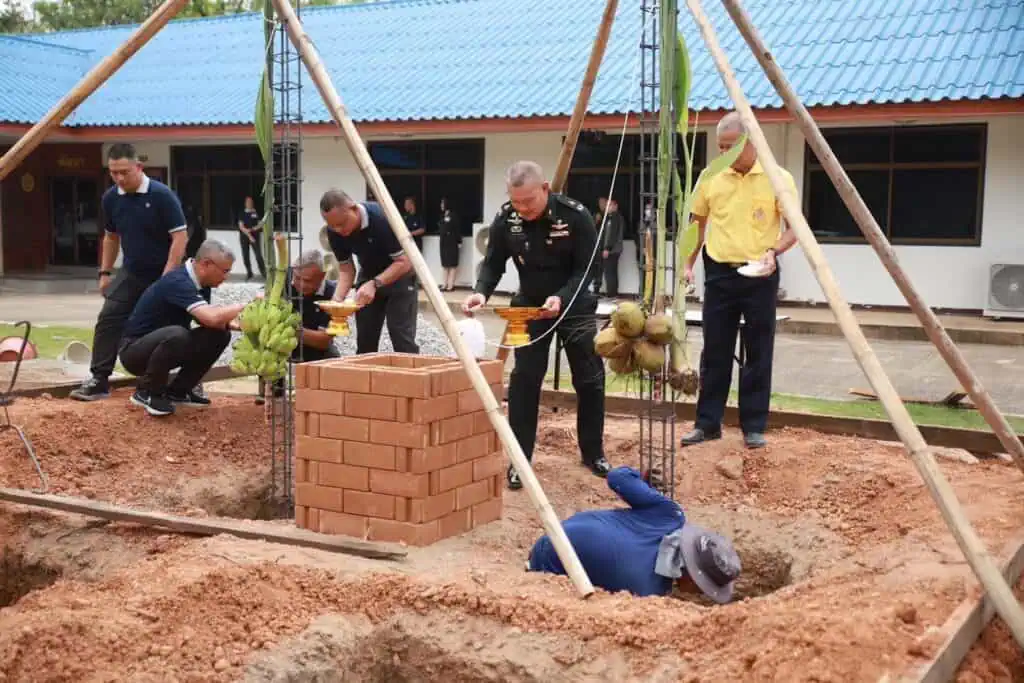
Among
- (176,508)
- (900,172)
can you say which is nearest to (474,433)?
(176,508)

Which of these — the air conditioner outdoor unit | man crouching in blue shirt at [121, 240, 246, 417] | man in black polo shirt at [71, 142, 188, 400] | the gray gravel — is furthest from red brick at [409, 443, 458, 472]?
the air conditioner outdoor unit

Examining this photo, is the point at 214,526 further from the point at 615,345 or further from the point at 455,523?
the point at 615,345

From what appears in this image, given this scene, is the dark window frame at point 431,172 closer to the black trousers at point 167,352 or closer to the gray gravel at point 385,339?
the gray gravel at point 385,339

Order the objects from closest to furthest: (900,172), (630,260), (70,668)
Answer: (70,668) < (900,172) < (630,260)

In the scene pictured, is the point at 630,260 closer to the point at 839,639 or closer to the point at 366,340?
the point at 366,340

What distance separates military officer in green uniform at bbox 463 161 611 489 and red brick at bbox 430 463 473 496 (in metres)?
0.83

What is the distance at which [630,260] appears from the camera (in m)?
17.9

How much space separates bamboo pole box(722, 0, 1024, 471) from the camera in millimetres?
4768

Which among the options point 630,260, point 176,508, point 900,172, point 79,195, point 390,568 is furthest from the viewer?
point 79,195

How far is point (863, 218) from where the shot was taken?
484 centimetres

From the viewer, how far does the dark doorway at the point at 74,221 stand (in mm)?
23844

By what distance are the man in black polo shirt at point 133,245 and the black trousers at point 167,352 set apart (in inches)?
18.1

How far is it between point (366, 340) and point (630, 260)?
10812mm

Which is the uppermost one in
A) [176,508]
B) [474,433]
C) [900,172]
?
[900,172]
